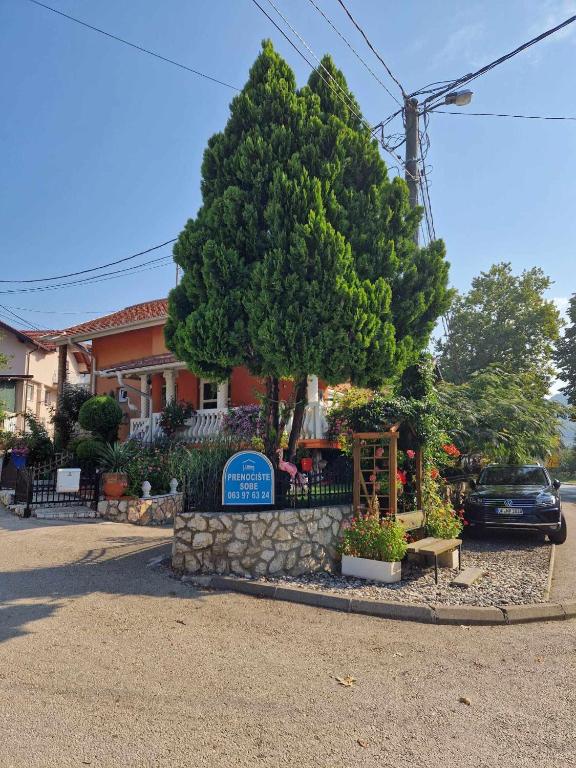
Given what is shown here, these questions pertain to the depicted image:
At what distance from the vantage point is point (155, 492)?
39.7 feet

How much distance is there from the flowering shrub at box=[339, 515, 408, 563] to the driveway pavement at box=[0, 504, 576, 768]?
136 cm

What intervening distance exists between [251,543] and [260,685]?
3.00 meters

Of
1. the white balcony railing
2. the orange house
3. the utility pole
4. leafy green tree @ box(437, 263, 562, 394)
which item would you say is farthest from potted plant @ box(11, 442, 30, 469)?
leafy green tree @ box(437, 263, 562, 394)

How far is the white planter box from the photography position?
676 cm

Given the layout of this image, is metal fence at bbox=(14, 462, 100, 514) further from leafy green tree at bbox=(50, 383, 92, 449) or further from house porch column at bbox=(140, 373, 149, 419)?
leafy green tree at bbox=(50, 383, 92, 449)

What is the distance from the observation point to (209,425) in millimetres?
15242

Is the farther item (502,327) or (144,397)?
(502,327)

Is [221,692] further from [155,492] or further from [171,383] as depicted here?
[171,383]

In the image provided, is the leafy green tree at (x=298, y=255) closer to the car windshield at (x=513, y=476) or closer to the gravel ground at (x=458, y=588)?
the gravel ground at (x=458, y=588)

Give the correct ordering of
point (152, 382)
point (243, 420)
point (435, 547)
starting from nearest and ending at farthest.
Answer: point (435, 547), point (243, 420), point (152, 382)

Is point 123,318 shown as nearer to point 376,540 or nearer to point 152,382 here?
point 152,382

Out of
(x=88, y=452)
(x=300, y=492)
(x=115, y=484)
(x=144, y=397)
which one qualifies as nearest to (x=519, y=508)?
(x=300, y=492)

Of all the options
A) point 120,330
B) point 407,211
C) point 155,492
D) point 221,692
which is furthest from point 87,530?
point 120,330

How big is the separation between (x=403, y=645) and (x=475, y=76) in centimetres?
1024
